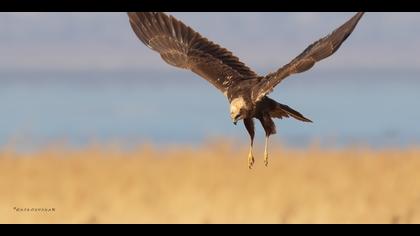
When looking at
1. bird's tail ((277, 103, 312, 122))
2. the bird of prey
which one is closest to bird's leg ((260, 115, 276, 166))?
the bird of prey

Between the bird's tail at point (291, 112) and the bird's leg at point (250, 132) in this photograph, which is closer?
the bird's leg at point (250, 132)

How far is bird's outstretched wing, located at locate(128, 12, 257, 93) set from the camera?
10.4 meters

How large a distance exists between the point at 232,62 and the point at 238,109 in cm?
190

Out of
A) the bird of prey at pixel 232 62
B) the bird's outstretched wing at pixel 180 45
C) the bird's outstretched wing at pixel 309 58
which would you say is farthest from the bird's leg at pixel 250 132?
the bird's outstretched wing at pixel 180 45

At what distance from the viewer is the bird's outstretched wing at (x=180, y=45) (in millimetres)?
10352

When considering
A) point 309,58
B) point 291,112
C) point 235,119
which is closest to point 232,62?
point 291,112

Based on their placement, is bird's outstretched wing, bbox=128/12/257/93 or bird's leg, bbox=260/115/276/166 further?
bird's outstretched wing, bbox=128/12/257/93

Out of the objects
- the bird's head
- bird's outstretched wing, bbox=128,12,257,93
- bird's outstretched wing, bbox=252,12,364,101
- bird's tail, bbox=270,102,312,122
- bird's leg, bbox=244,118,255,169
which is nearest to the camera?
bird's leg, bbox=244,118,255,169

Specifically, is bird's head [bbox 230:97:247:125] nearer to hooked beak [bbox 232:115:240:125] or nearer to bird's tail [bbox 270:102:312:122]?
hooked beak [bbox 232:115:240:125]

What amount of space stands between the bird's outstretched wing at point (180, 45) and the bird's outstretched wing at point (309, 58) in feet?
5.03

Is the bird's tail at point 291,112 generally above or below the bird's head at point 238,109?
above

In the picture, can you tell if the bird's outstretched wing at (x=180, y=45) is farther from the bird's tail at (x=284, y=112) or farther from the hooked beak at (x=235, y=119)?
the hooked beak at (x=235, y=119)
